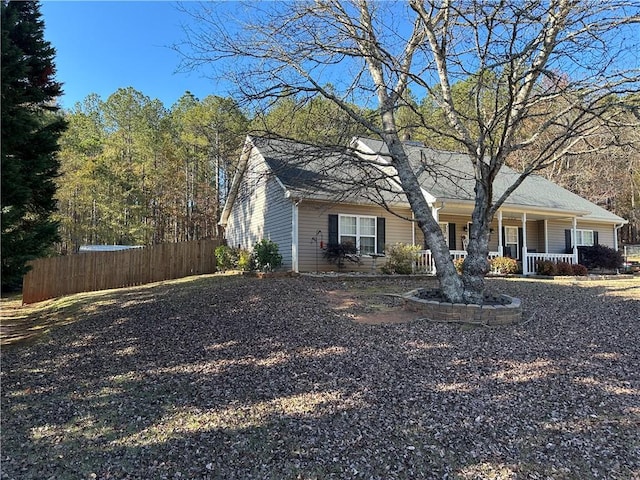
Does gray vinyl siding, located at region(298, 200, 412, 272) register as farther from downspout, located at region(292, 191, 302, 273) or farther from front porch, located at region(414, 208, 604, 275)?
front porch, located at region(414, 208, 604, 275)

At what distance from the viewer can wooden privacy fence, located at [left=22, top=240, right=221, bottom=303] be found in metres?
15.0

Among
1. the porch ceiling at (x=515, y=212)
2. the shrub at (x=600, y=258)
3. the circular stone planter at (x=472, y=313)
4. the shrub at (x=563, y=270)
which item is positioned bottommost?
the circular stone planter at (x=472, y=313)

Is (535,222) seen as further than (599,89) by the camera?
Yes

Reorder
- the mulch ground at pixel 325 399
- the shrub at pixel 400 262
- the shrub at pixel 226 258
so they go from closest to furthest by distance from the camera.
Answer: the mulch ground at pixel 325 399 → the shrub at pixel 400 262 → the shrub at pixel 226 258

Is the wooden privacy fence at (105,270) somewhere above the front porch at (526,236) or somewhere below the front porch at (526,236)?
below

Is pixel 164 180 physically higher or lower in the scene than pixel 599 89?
higher

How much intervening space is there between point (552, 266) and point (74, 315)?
641 inches

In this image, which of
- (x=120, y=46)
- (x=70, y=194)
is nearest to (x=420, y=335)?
(x=120, y=46)

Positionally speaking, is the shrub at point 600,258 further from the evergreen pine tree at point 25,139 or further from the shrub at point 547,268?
the evergreen pine tree at point 25,139

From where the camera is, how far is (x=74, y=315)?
9.82 m

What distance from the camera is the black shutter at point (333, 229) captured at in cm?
1388

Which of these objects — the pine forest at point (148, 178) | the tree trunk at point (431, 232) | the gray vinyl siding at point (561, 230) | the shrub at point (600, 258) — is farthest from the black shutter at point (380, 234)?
the pine forest at point (148, 178)

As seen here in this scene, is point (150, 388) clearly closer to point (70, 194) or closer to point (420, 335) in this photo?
point (420, 335)

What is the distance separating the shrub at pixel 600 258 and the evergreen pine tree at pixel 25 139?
20472mm
